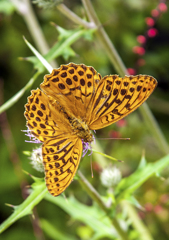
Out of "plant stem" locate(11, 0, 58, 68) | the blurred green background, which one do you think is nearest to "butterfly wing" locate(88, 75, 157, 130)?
the blurred green background

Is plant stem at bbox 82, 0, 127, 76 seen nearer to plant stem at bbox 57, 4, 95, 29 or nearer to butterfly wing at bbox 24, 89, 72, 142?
plant stem at bbox 57, 4, 95, 29

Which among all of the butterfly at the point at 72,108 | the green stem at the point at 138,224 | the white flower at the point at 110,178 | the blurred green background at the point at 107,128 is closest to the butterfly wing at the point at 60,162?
the butterfly at the point at 72,108

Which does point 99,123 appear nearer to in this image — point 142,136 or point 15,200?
point 142,136

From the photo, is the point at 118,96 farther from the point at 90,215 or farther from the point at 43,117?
the point at 90,215

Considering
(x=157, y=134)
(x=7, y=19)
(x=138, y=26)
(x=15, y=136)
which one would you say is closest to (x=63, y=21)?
(x=7, y=19)

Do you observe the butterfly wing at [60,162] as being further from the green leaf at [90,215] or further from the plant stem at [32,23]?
the plant stem at [32,23]

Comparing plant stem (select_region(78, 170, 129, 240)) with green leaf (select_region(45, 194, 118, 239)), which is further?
green leaf (select_region(45, 194, 118, 239))
